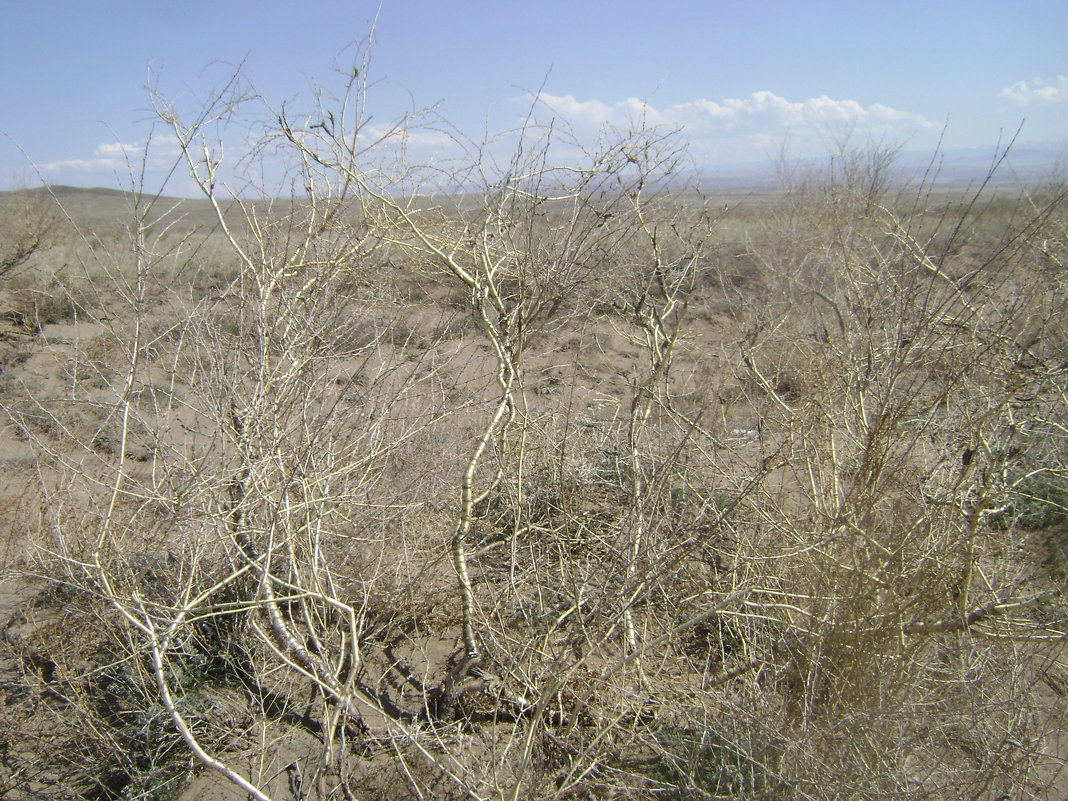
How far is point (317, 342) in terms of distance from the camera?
4.51m

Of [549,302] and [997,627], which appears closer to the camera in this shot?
[997,627]

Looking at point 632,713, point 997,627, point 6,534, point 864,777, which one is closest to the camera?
point 864,777

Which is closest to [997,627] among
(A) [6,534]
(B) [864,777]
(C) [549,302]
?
(B) [864,777]

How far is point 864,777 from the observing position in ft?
8.16

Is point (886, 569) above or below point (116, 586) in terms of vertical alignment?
above

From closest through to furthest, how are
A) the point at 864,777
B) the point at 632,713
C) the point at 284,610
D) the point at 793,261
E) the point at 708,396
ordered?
the point at 864,777
the point at 632,713
the point at 284,610
the point at 708,396
the point at 793,261

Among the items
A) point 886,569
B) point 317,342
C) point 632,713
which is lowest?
point 632,713

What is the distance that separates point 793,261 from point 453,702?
35.1 feet

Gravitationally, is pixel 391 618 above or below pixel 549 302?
below

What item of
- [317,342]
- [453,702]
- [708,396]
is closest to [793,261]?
[708,396]

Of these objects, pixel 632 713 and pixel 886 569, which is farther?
pixel 632 713

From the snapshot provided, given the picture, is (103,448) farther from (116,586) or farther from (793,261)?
(793,261)

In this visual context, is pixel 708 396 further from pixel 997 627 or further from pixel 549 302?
pixel 997 627

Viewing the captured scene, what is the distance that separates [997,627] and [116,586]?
4.18m
